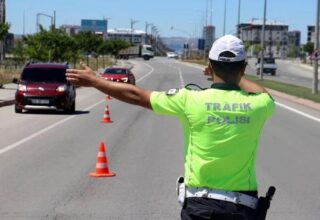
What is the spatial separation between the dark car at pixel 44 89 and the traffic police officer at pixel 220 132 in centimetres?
2175

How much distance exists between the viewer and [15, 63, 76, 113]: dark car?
25.7 m

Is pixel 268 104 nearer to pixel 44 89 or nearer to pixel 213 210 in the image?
pixel 213 210

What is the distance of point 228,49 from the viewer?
4078mm

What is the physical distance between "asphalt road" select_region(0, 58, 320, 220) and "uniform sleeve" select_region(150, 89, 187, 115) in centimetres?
456

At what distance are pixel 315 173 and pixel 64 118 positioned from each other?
1301cm

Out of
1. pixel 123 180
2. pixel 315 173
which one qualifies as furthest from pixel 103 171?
pixel 315 173

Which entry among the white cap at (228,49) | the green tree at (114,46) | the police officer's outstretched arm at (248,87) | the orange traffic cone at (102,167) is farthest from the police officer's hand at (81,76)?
the green tree at (114,46)

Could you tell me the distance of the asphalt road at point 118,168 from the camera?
905cm

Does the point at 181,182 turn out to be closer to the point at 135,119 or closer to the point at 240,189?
the point at 240,189

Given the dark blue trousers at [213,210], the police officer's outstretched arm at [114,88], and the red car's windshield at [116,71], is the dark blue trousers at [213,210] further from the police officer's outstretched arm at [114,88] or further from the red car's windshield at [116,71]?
the red car's windshield at [116,71]

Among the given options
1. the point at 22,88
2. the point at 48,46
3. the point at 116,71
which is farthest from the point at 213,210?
the point at 48,46

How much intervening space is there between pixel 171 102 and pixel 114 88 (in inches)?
14.1

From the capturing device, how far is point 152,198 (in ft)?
31.8

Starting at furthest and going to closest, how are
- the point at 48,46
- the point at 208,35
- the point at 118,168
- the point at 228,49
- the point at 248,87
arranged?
the point at 208,35 → the point at 48,46 → the point at 118,168 → the point at 248,87 → the point at 228,49
